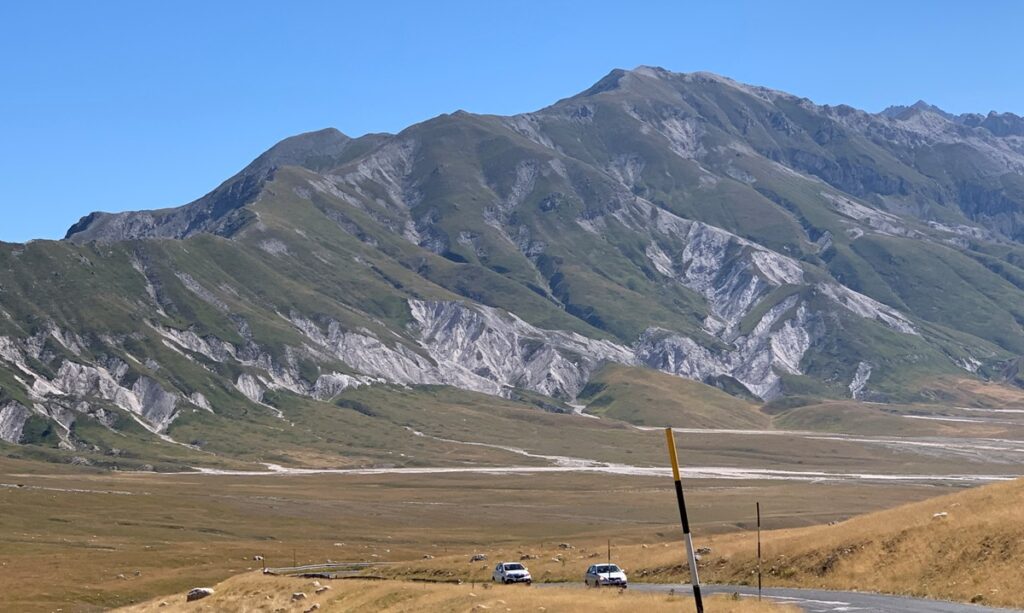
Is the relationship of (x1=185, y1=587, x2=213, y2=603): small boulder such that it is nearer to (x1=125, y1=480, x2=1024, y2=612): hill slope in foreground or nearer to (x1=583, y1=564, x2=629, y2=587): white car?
(x1=125, y1=480, x2=1024, y2=612): hill slope in foreground

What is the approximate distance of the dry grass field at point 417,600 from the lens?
52406 millimetres

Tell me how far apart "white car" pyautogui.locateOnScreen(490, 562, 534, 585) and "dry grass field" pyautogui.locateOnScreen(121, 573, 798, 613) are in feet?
26.7

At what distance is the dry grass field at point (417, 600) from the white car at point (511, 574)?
Result: 8.13 meters

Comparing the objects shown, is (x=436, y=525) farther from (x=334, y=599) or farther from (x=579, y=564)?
(x=334, y=599)

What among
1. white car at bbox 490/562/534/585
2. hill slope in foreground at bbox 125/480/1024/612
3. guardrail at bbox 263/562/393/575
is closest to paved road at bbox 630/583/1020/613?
hill slope in foreground at bbox 125/480/1024/612

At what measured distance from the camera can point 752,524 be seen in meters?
183

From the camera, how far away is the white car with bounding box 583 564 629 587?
70.1m

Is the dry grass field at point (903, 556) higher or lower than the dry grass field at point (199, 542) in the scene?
higher

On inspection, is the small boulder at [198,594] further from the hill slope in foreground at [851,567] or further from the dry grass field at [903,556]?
the dry grass field at [903,556]

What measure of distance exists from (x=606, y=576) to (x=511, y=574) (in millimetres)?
9408

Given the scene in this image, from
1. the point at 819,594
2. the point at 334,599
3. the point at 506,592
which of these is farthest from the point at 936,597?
the point at 334,599

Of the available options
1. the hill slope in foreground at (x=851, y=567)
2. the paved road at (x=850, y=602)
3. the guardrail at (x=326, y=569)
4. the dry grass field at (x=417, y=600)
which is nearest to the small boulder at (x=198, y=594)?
the dry grass field at (x=417, y=600)

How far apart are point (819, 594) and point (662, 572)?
780 inches

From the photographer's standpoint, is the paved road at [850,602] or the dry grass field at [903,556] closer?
the paved road at [850,602]
